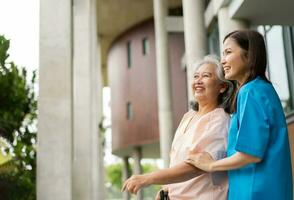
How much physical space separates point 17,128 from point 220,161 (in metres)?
7.61

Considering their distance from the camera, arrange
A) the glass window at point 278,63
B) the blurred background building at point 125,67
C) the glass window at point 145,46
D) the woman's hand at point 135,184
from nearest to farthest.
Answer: the woman's hand at point 135,184, the blurred background building at point 125,67, the glass window at point 278,63, the glass window at point 145,46

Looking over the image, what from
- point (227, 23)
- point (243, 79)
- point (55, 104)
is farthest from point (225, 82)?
point (227, 23)

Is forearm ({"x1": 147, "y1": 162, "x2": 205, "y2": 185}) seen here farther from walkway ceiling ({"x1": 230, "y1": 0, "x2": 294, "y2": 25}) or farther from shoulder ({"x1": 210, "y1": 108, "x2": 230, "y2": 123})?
walkway ceiling ({"x1": 230, "y1": 0, "x2": 294, "y2": 25})

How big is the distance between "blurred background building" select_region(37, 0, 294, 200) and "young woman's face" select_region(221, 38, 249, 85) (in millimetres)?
5470

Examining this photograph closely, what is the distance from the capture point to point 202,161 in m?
1.91

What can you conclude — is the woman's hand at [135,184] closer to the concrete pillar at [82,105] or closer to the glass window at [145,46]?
the concrete pillar at [82,105]

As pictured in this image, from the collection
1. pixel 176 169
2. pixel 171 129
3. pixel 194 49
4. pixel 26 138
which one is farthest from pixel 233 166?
pixel 171 129

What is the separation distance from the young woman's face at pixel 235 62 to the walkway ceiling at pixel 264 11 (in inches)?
219

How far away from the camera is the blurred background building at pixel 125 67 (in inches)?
300

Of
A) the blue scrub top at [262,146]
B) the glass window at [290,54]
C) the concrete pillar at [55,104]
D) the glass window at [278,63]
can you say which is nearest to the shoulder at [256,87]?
the blue scrub top at [262,146]

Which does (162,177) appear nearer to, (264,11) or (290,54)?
(264,11)

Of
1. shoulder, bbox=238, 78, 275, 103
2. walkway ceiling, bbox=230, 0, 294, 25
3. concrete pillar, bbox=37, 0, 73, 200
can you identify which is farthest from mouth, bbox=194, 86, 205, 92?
concrete pillar, bbox=37, 0, 73, 200

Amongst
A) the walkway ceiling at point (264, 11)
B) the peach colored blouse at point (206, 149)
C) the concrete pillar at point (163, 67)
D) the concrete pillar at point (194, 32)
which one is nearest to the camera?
the peach colored blouse at point (206, 149)

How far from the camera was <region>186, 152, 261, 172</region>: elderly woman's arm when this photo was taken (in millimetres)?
1731
